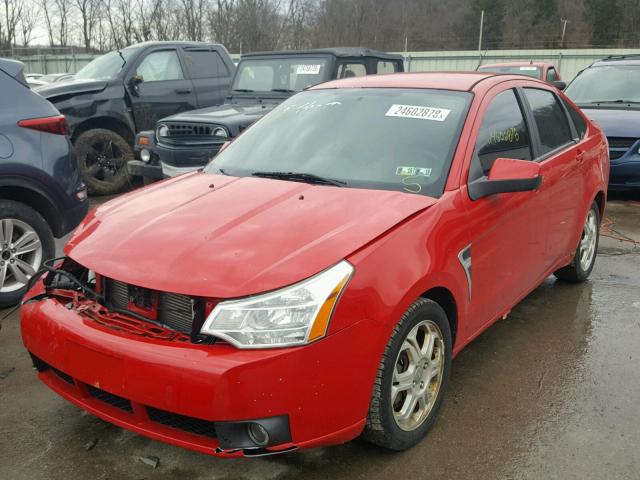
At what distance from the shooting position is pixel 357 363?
227 centimetres

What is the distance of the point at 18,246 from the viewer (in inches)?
171

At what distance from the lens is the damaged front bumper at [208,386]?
6.91 ft

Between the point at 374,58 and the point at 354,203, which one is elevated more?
the point at 374,58

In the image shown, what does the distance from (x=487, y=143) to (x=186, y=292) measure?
1884mm

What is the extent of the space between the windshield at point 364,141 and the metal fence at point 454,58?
2430cm

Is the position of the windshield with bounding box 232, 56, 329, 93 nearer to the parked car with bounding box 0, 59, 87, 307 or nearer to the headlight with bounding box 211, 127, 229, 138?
the headlight with bounding box 211, 127, 229, 138

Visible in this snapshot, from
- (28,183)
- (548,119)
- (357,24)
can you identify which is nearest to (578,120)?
(548,119)

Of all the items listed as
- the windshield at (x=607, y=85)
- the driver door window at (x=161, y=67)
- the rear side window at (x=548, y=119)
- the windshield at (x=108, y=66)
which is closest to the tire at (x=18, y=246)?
the rear side window at (x=548, y=119)

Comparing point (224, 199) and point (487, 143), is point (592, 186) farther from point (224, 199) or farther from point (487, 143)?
point (224, 199)

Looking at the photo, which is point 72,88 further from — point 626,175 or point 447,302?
point 626,175

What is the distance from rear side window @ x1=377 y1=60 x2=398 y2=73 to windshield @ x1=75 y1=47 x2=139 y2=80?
354 cm

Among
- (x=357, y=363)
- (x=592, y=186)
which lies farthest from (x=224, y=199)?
(x=592, y=186)

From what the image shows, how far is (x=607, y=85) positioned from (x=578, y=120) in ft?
16.3

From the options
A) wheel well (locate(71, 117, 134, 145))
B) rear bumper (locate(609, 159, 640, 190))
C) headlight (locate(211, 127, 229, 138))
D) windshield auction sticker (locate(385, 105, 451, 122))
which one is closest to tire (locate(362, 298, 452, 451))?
windshield auction sticker (locate(385, 105, 451, 122))
